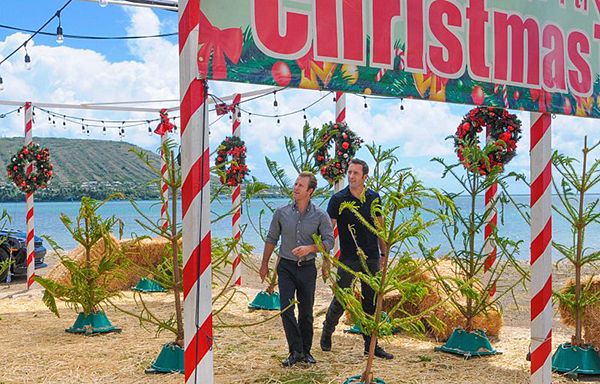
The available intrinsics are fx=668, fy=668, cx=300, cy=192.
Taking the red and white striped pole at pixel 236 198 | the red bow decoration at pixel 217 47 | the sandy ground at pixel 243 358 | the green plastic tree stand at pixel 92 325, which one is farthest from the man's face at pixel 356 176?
the red and white striped pole at pixel 236 198

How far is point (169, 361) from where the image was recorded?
564cm

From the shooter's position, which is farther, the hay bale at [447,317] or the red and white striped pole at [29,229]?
the red and white striped pole at [29,229]

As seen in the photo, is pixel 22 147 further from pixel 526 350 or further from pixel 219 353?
pixel 526 350

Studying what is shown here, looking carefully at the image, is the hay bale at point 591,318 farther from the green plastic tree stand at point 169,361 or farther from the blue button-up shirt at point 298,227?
the green plastic tree stand at point 169,361

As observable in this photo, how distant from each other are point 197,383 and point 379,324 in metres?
1.35

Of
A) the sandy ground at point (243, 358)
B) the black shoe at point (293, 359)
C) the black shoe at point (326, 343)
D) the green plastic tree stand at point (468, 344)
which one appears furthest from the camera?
the black shoe at point (326, 343)

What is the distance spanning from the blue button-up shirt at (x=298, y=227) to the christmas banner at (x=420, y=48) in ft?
5.99

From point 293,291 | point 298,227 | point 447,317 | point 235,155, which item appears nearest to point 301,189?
point 298,227

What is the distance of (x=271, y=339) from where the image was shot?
6.91 metres

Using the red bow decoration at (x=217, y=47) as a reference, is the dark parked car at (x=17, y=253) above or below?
below

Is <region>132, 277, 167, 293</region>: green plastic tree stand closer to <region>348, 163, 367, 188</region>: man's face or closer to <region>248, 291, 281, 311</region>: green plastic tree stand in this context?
<region>248, 291, 281, 311</region>: green plastic tree stand

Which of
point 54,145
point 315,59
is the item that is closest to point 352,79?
point 315,59

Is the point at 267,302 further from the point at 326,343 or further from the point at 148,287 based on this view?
the point at 148,287

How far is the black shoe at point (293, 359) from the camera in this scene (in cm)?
571
